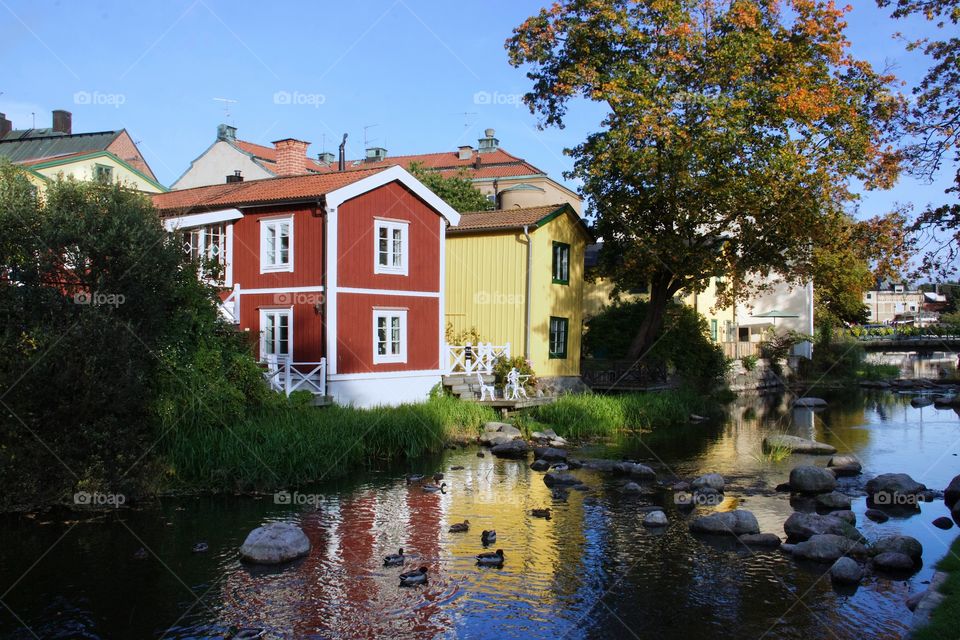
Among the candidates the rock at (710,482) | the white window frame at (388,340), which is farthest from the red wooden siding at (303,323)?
the rock at (710,482)

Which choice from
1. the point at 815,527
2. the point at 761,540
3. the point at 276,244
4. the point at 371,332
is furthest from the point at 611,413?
the point at 761,540

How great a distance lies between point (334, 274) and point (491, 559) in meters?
12.9

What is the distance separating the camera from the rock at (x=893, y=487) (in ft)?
52.8

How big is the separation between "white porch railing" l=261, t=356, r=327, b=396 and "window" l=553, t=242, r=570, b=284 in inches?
437

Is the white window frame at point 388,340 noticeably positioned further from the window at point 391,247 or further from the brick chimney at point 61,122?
the brick chimney at point 61,122

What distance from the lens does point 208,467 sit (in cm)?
1627

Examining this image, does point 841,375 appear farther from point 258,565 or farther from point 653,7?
point 258,565

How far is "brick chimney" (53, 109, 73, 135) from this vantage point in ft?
152

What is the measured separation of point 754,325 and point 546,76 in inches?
980

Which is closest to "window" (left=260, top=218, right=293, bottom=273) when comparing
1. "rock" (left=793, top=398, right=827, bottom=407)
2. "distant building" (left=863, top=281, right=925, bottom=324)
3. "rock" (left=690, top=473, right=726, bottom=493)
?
"rock" (left=690, top=473, right=726, bottom=493)

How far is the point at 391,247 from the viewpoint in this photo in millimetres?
25281

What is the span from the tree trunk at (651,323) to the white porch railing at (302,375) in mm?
14171

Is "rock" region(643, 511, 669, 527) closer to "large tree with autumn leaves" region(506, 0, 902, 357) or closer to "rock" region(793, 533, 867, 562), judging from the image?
"rock" region(793, 533, 867, 562)

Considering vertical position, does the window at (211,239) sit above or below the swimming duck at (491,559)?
above
